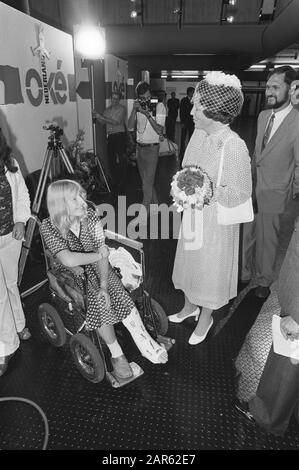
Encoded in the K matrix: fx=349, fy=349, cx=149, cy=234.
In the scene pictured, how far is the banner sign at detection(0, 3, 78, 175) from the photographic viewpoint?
10.7 feet

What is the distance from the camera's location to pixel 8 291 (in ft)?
7.06

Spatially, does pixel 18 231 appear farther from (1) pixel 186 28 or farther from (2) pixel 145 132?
(1) pixel 186 28

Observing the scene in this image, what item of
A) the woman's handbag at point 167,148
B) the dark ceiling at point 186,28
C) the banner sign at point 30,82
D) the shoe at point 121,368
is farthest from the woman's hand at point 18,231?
the woman's handbag at point 167,148

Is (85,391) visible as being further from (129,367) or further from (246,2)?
(246,2)

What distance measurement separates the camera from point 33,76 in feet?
12.3

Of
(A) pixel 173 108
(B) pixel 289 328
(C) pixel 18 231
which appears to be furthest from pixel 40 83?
(A) pixel 173 108

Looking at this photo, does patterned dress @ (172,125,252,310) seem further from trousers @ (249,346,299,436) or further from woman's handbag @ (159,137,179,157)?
woman's handbag @ (159,137,179,157)

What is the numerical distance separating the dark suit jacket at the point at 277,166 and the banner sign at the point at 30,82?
7.53 ft

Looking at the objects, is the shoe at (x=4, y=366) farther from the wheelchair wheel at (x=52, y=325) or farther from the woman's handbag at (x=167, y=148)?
the woman's handbag at (x=167, y=148)

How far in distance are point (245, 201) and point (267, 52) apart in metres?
7.09

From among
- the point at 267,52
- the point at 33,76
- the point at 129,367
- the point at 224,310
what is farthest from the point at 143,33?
the point at 129,367

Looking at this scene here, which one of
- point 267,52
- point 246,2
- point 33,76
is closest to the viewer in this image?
point 33,76

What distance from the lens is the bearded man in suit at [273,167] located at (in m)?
2.42

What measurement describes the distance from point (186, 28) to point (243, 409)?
820 cm
